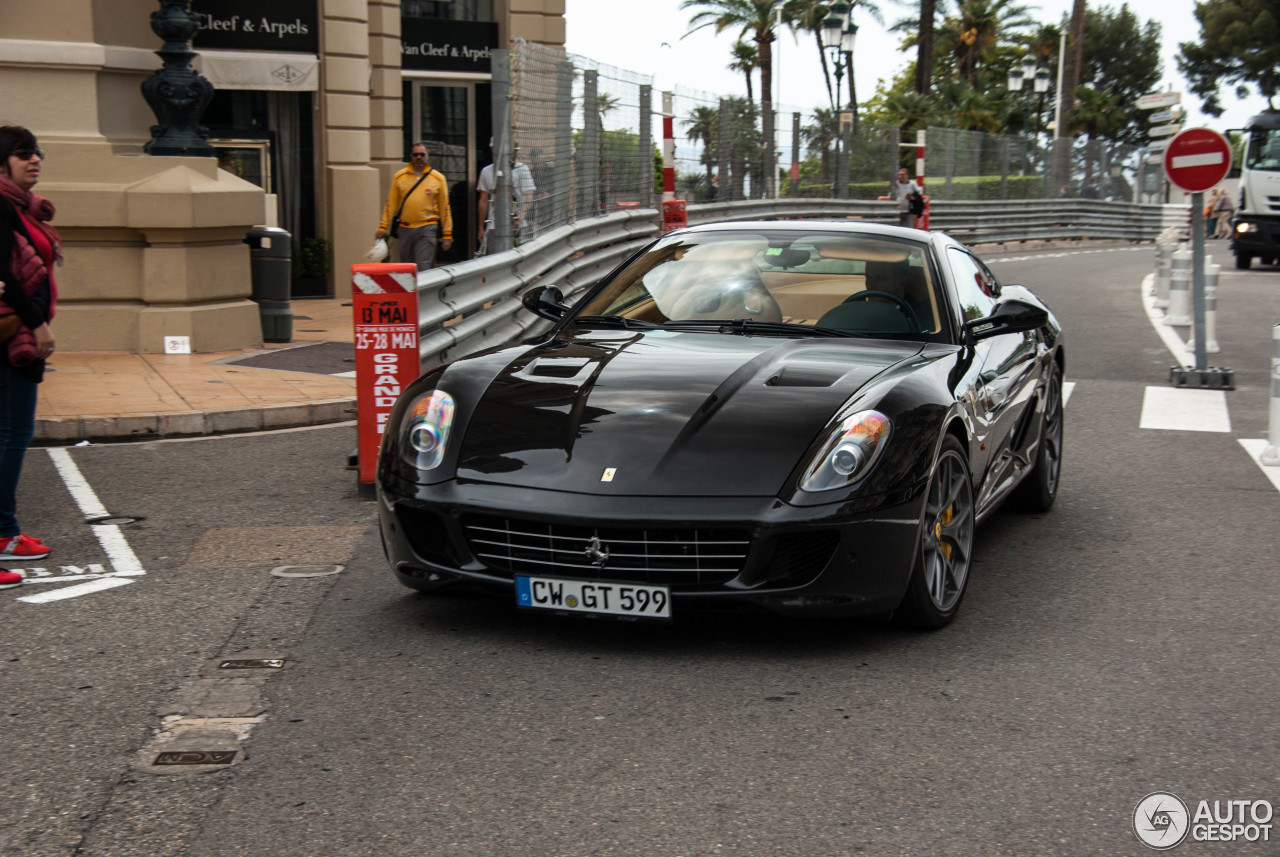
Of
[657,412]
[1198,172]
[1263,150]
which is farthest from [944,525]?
[1263,150]

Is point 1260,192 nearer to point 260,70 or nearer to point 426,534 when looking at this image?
point 260,70

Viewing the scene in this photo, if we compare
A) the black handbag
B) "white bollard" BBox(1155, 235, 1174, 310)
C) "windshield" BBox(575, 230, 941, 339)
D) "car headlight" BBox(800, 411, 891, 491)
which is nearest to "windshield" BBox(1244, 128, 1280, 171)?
"white bollard" BBox(1155, 235, 1174, 310)

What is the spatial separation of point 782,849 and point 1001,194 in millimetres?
37243

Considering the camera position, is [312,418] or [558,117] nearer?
[312,418]

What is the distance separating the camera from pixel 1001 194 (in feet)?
127

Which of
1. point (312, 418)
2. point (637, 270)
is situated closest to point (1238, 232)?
point (312, 418)

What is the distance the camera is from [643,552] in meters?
4.51

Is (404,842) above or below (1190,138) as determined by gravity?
below

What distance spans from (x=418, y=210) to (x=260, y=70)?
4401mm

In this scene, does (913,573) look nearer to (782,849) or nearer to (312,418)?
(782,849)

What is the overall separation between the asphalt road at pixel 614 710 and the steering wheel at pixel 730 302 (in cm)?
135

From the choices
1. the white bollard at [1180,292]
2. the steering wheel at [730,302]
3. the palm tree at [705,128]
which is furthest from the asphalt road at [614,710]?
the palm tree at [705,128]

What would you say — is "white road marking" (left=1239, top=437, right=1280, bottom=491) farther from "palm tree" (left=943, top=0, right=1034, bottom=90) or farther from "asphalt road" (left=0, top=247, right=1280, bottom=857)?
"palm tree" (left=943, top=0, right=1034, bottom=90)

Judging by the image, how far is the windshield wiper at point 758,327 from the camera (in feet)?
19.0
